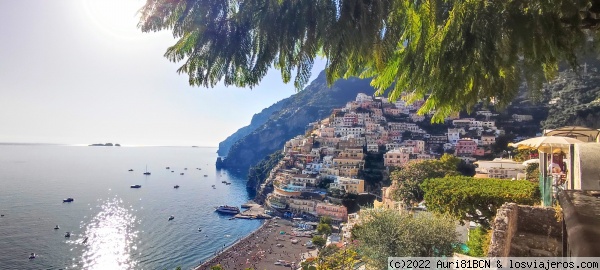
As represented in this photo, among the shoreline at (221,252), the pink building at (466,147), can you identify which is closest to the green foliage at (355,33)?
the shoreline at (221,252)

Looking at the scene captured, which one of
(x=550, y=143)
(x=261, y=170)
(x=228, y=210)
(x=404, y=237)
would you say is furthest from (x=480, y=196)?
(x=261, y=170)

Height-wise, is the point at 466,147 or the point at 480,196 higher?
the point at 466,147

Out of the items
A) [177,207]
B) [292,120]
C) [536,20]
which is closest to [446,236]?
[536,20]

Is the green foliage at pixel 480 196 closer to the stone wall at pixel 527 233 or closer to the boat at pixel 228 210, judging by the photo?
the stone wall at pixel 527 233

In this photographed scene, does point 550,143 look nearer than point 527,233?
No

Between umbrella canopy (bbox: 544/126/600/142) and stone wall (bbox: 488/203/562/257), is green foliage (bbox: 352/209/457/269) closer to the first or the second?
umbrella canopy (bbox: 544/126/600/142)

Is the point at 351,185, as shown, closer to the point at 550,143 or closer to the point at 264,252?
the point at 264,252
